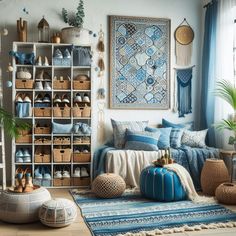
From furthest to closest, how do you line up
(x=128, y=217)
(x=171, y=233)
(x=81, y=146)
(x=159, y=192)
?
1. (x=81, y=146)
2. (x=159, y=192)
3. (x=128, y=217)
4. (x=171, y=233)

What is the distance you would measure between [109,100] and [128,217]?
220cm

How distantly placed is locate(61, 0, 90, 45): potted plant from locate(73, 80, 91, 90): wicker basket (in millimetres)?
525

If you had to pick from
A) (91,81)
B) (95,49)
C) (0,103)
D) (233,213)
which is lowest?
(233,213)

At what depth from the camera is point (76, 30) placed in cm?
479

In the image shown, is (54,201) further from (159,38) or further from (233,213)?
(159,38)

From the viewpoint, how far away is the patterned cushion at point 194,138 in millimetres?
4977

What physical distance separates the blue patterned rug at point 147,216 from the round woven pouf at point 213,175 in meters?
0.47

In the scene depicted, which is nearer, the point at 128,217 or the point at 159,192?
the point at 128,217

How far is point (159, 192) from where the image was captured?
154 inches

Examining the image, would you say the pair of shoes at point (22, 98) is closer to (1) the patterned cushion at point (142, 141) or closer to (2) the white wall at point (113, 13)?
(2) the white wall at point (113, 13)

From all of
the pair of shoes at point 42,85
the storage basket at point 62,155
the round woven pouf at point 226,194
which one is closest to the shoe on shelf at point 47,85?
the pair of shoes at point 42,85

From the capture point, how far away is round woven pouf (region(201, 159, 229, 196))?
4.28m

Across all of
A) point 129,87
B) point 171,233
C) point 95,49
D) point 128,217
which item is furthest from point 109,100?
point 171,233

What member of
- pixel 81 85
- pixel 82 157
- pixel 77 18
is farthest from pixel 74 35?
pixel 82 157
